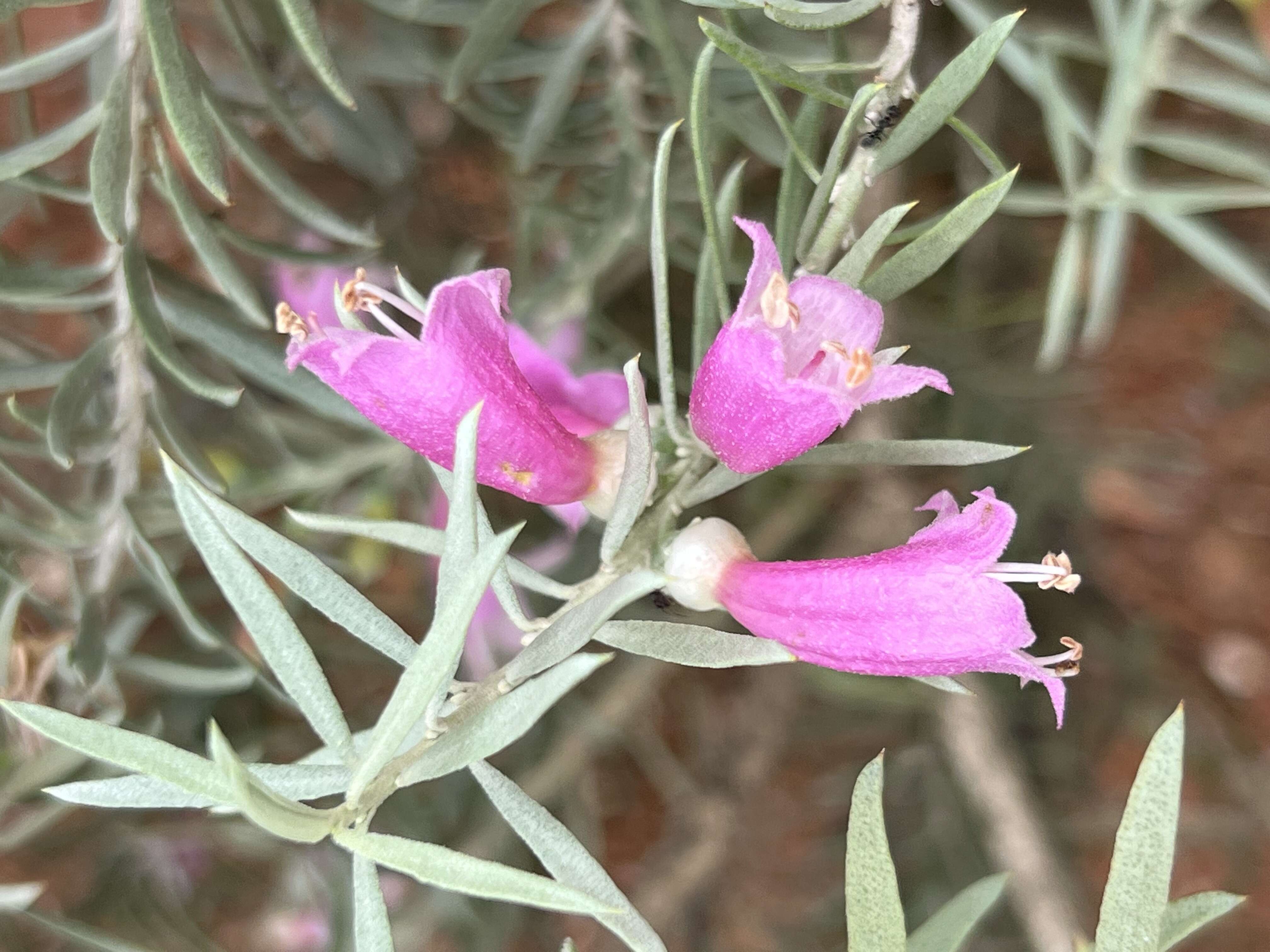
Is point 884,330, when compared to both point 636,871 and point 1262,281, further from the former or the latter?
point 636,871

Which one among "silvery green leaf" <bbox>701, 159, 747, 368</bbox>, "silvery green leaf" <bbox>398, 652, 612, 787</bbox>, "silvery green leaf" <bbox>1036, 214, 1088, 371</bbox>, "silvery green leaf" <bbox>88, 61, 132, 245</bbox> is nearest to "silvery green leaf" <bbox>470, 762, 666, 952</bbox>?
"silvery green leaf" <bbox>398, 652, 612, 787</bbox>

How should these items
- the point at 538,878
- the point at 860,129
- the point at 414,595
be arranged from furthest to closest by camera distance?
the point at 414,595 < the point at 860,129 < the point at 538,878

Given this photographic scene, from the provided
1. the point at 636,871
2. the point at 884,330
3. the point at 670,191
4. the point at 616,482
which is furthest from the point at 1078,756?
the point at 616,482

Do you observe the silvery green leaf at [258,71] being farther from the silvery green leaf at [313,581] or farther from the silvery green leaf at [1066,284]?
the silvery green leaf at [1066,284]

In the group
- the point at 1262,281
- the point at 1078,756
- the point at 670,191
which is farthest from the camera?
the point at 1078,756

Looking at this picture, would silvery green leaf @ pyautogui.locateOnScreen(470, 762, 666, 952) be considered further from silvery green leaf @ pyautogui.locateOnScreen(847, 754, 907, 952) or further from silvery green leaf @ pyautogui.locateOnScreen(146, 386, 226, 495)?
silvery green leaf @ pyautogui.locateOnScreen(146, 386, 226, 495)

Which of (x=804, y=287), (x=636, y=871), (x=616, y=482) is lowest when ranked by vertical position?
(x=636, y=871)
